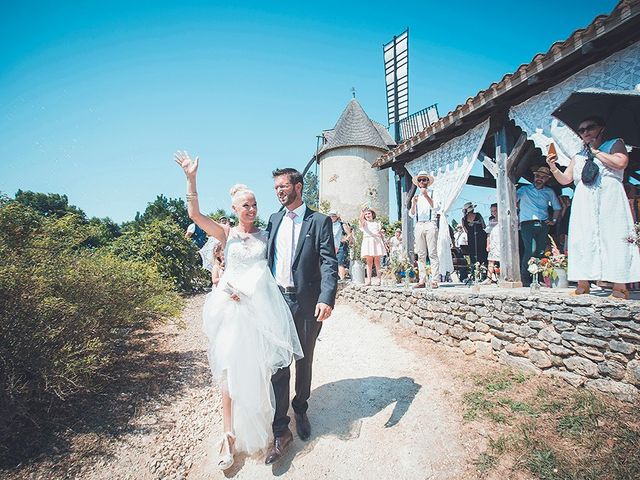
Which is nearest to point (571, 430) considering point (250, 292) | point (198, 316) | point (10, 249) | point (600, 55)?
point (250, 292)

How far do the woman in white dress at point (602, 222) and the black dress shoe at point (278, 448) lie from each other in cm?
374

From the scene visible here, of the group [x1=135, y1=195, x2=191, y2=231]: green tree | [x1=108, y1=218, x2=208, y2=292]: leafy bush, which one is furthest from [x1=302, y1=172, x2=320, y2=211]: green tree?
[x1=108, y1=218, x2=208, y2=292]: leafy bush

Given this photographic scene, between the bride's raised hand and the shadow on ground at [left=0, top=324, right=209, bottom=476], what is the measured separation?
2.66 meters

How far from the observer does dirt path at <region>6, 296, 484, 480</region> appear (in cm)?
256

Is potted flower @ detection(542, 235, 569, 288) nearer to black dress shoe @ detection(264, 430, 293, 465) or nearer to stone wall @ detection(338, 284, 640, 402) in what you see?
stone wall @ detection(338, 284, 640, 402)

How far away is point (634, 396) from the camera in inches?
114

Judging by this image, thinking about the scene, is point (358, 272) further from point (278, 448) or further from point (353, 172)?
point (353, 172)

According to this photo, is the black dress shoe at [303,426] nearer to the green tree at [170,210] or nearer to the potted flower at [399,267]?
the potted flower at [399,267]

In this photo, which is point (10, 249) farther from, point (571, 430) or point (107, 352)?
point (571, 430)

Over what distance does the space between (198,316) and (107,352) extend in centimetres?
342

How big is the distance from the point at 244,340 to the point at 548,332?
141 inches

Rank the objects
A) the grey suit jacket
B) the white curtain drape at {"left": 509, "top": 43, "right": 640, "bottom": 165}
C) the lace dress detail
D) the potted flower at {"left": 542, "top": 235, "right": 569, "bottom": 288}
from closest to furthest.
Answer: the grey suit jacket → the lace dress detail → the white curtain drape at {"left": 509, "top": 43, "right": 640, "bottom": 165} → the potted flower at {"left": 542, "top": 235, "right": 569, "bottom": 288}

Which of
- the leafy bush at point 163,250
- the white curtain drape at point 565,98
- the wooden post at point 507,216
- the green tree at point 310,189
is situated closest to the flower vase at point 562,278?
the wooden post at point 507,216

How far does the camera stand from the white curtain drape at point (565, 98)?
3775 millimetres
